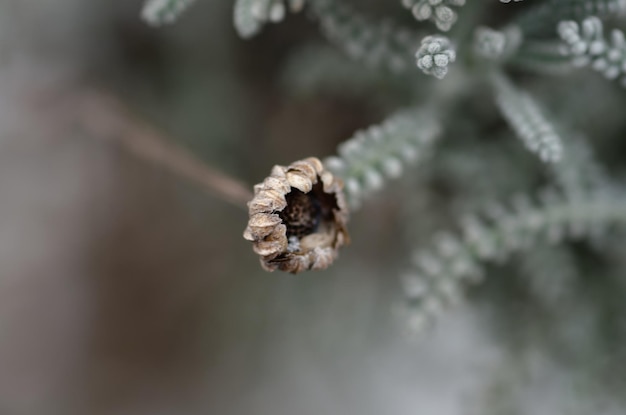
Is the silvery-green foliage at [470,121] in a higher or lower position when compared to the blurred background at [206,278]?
lower

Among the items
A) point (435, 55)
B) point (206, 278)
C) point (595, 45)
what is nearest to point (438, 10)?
point (435, 55)

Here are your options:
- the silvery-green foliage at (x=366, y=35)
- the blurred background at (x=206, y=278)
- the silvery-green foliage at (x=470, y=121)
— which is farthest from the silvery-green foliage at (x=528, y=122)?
the blurred background at (x=206, y=278)

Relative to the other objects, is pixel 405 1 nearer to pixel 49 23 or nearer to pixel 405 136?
pixel 405 136

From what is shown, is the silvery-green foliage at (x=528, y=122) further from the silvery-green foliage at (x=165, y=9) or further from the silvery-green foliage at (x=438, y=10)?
the silvery-green foliage at (x=165, y=9)

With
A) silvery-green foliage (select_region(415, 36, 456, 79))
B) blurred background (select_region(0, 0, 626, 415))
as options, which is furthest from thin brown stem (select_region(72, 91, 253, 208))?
silvery-green foliage (select_region(415, 36, 456, 79))

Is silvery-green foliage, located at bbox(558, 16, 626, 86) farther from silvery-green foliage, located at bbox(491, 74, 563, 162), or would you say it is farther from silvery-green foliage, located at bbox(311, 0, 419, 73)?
silvery-green foliage, located at bbox(311, 0, 419, 73)

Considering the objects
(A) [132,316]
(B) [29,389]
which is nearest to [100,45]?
(A) [132,316]
